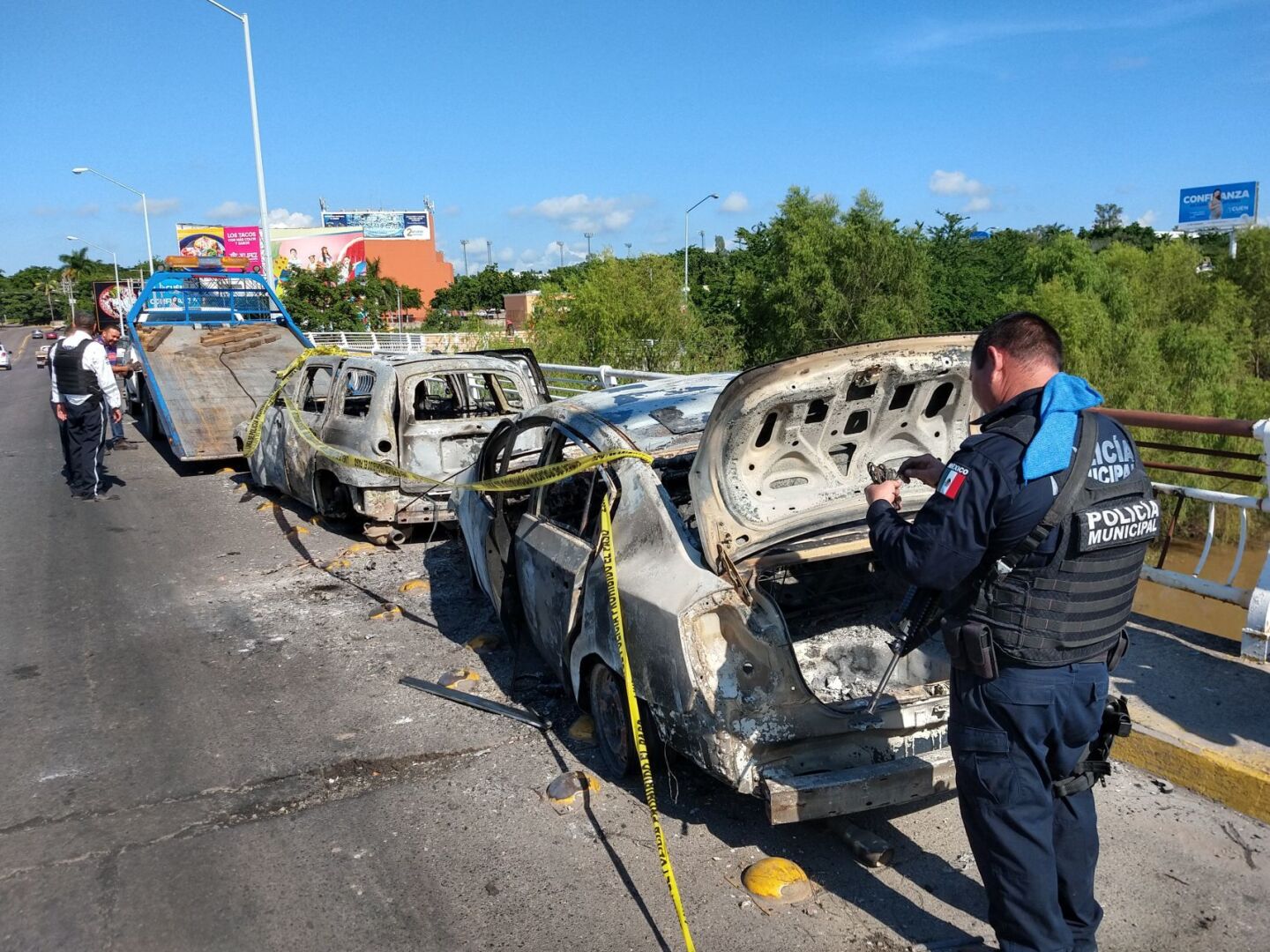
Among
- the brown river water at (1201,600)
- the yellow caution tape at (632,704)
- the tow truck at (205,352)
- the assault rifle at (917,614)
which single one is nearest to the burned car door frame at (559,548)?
the yellow caution tape at (632,704)

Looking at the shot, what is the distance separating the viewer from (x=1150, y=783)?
4164mm

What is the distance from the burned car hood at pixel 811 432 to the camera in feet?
11.9

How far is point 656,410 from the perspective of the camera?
483 cm

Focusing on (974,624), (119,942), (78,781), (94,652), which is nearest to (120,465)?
(94,652)

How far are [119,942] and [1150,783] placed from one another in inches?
164

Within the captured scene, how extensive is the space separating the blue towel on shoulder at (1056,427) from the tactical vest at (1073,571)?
32 mm

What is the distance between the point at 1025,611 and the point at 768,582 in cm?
208

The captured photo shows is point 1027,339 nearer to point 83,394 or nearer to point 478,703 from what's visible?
point 478,703

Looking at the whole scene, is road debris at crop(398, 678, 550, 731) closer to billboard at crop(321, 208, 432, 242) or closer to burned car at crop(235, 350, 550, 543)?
burned car at crop(235, 350, 550, 543)

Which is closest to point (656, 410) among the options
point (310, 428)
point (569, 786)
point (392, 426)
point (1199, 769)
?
point (569, 786)

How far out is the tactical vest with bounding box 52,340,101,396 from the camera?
33.2 feet

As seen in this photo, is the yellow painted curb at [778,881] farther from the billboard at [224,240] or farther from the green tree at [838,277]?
the billboard at [224,240]

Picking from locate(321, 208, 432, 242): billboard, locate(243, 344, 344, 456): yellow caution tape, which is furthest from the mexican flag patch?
locate(321, 208, 432, 242): billboard

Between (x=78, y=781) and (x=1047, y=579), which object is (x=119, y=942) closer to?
(x=78, y=781)
